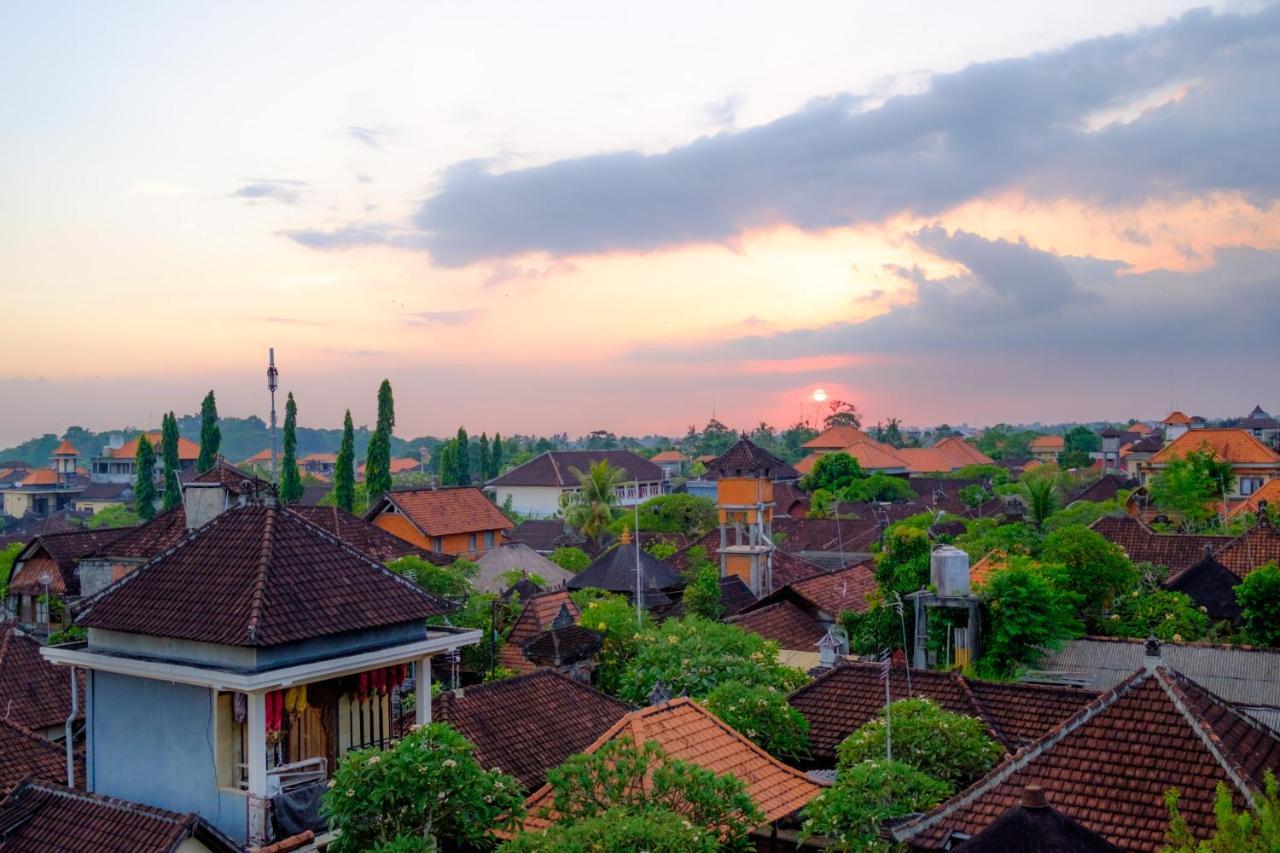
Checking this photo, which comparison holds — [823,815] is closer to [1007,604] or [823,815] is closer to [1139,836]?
[1139,836]

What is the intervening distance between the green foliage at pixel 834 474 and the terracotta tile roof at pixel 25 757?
55202 mm

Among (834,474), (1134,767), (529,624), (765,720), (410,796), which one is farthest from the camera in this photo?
(834,474)

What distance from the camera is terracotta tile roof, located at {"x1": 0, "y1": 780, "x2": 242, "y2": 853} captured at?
10.4 metres

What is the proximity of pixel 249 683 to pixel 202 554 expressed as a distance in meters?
2.39

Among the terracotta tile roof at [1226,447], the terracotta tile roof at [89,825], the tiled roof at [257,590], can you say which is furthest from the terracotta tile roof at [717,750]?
the terracotta tile roof at [1226,447]

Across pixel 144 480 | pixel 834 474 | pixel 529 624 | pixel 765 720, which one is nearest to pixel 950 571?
pixel 765 720

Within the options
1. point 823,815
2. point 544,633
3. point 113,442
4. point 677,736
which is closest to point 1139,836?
point 823,815

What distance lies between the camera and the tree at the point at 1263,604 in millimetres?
21344

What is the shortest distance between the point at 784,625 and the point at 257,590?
16.5 meters

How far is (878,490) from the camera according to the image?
216 ft

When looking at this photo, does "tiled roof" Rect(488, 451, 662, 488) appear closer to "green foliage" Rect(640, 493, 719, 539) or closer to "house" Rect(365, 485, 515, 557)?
"green foliage" Rect(640, 493, 719, 539)

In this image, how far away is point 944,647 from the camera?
61.4ft

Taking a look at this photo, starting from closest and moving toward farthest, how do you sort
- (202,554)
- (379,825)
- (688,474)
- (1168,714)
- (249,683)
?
1. (379,825)
2. (249,683)
3. (1168,714)
4. (202,554)
5. (688,474)

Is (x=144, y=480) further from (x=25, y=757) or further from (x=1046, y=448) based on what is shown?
(x=1046, y=448)
